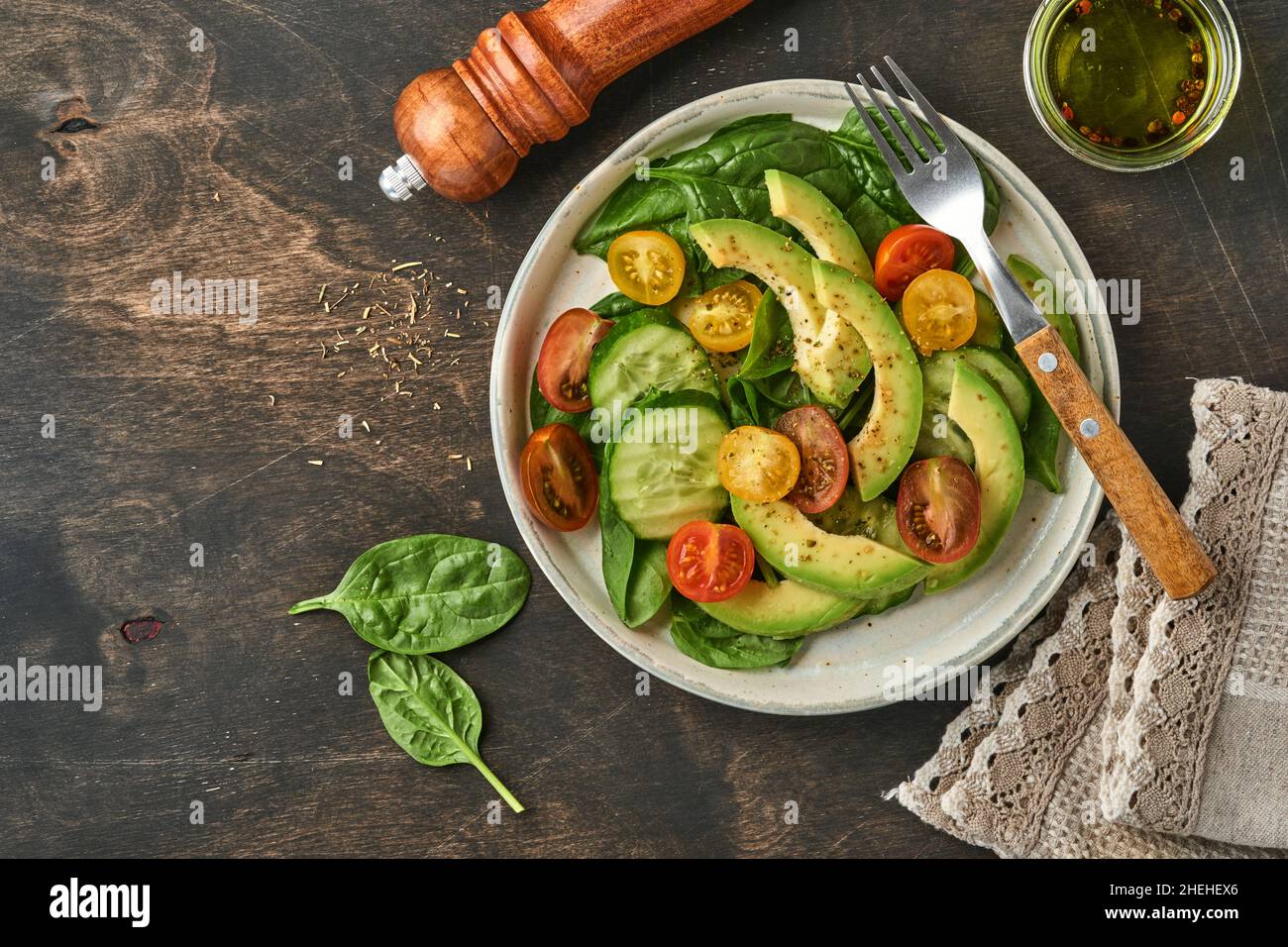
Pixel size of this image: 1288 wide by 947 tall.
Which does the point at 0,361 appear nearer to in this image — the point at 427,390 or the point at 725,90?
the point at 427,390

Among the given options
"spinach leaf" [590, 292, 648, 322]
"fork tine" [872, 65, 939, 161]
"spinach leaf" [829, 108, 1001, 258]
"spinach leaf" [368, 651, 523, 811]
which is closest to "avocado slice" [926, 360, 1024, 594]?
"spinach leaf" [829, 108, 1001, 258]

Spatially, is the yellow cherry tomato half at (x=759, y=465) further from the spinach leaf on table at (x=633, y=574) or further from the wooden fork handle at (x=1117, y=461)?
the wooden fork handle at (x=1117, y=461)

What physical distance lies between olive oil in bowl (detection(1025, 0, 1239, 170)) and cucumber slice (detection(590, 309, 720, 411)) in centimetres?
98

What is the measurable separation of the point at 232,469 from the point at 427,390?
0.53 meters

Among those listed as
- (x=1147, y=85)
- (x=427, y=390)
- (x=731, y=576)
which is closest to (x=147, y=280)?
(x=427, y=390)

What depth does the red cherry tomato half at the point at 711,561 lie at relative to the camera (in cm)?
194

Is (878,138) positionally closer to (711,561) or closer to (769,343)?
(769,343)

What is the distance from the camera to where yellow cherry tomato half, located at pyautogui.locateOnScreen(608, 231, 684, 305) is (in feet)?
6.62

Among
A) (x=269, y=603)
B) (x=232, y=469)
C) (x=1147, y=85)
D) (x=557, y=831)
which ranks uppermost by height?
(x=1147, y=85)

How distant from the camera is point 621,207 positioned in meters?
2.09

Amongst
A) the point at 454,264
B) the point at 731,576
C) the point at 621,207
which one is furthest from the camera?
the point at 454,264

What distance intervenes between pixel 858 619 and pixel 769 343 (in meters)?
0.67

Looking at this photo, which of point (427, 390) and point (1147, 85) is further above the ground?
point (1147, 85)

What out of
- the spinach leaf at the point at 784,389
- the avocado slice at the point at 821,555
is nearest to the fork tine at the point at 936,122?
the spinach leaf at the point at 784,389
